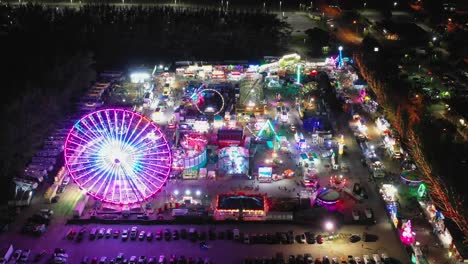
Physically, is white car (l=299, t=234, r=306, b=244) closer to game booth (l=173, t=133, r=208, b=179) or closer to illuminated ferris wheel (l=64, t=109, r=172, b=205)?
illuminated ferris wheel (l=64, t=109, r=172, b=205)

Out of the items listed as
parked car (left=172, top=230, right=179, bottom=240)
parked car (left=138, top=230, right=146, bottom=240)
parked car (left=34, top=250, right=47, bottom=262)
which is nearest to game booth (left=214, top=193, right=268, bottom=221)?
parked car (left=172, top=230, right=179, bottom=240)

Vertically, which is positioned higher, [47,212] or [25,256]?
[47,212]

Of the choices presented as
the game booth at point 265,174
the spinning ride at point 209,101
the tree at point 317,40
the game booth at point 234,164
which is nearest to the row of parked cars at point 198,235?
the game booth at point 265,174

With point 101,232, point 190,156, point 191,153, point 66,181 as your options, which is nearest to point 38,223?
point 101,232

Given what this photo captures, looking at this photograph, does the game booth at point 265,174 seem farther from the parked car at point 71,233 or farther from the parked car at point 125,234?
the parked car at point 71,233

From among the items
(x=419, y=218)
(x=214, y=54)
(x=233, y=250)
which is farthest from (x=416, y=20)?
(x=233, y=250)

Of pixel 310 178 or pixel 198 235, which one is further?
pixel 310 178

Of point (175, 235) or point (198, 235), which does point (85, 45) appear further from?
point (198, 235)
